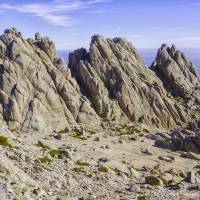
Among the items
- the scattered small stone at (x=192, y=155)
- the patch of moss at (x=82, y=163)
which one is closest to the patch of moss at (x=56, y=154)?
the patch of moss at (x=82, y=163)

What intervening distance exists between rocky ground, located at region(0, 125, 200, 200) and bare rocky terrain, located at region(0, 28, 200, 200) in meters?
0.12

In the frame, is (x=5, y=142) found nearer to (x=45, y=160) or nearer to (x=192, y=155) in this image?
(x=45, y=160)

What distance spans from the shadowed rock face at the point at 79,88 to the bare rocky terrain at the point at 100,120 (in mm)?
Result: 226

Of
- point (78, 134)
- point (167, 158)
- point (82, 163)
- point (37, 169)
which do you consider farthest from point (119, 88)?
point (37, 169)

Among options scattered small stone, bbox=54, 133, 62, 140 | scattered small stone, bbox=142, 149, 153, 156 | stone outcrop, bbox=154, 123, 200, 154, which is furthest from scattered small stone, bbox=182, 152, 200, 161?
scattered small stone, bbox=54, 133, 62, 140

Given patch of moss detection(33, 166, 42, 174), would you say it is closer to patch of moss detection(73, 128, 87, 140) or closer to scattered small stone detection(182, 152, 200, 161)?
scattered small stone detection(182, 152, 200, 161)

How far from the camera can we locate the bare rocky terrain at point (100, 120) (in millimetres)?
47219

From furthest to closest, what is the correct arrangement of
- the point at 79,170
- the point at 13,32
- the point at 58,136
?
the point at 13,32, the point at 58,136, the point at 79,170

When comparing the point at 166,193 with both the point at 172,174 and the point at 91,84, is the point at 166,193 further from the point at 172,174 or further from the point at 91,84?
the point at 91,84

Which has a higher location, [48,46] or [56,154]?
[48,46]

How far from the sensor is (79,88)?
4050 inches

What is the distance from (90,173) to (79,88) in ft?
179

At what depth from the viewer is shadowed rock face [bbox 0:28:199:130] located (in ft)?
295

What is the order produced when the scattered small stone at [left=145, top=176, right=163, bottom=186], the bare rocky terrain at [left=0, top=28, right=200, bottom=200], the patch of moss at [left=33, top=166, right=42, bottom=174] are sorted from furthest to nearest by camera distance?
1. the scattered small stone at [left=145, top=176, right=163, bottom=186]
2. the bare rocky terrain at [left=0, top=28, right=200, bottom=200]
3. the patch of moss at [left=33, top=166, right=42, bottom=174]
